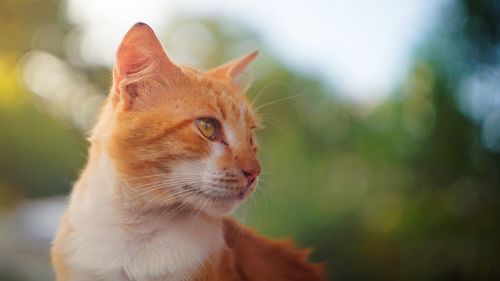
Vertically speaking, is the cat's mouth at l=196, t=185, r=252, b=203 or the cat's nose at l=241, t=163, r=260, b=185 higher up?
the cat's nose at l=241, t=163, r=260, b=185

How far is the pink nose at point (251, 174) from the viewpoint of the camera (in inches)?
38.9

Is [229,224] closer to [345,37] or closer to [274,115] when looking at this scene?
[274,115]

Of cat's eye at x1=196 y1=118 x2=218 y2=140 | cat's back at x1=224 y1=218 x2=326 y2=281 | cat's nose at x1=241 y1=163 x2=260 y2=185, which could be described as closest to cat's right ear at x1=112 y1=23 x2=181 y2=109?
cat's eye at x1=196 y1=118 x2=218 y2=140

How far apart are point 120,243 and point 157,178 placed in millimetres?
153

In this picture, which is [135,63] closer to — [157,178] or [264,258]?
[157,178]

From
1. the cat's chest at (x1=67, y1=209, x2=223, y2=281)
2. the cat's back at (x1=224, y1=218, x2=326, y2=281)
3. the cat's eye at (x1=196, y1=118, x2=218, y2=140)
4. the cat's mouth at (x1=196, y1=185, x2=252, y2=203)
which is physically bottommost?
the cat's chest at (x1=67, y1=209, x2=223, y2=281)

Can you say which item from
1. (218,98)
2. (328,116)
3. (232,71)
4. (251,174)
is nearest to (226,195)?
(251,174)

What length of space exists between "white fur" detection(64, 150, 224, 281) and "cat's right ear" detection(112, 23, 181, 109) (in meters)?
0.12

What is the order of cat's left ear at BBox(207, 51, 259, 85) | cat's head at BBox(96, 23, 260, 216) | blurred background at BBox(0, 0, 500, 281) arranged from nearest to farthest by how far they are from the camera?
cat's head at BBox(96, 23, 260, 216), cat's left ear at BBox(207, 51, 259, 85), blurred background at BBox(0, 0, 500, 281)

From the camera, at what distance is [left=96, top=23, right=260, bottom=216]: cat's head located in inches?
37.4

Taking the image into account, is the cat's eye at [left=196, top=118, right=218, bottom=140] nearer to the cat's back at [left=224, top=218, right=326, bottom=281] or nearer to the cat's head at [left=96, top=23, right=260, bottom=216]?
the cat's head at [left=96, top=23, right=260, bottom=216]

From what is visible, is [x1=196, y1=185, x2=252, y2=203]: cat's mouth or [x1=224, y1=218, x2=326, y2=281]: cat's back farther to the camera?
[x1=224, y1=218, x2=326, y2=281]: cat's back

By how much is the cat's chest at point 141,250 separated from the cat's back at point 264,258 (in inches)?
4.3

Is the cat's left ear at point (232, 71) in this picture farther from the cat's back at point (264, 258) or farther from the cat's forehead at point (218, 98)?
the cat's back at point (264, 258)
